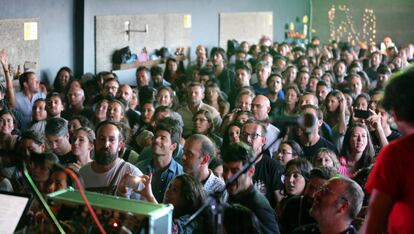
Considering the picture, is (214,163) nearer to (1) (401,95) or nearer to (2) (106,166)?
(2) (106,166)

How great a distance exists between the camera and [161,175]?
634 cm

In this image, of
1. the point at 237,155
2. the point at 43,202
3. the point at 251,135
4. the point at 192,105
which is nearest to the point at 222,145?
the point at 251,135

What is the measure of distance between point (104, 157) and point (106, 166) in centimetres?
7

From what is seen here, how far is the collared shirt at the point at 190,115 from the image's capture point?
9.03 m

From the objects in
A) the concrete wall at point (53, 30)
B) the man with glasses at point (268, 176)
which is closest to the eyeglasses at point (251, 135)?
the man with glasses at point (268, 176)

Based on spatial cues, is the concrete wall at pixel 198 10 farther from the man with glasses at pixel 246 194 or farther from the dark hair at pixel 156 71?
the man with glasses at pixel 246 194

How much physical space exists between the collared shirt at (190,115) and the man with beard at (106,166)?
2.67 metres

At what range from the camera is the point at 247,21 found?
62.1ft

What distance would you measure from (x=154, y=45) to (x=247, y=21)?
4.89 metres

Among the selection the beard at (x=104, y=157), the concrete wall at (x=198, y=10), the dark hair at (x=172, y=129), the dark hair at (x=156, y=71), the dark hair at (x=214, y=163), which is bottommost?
the dark hair at (x=214, y=163)

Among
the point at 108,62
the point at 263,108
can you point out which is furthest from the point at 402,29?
the point at 263,108

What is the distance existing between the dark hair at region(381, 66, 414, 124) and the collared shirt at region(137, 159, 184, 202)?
11.5 feet

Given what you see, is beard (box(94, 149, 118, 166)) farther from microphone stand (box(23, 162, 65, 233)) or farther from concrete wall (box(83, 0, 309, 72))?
concrete wall (box(83, 0, 309, 72))

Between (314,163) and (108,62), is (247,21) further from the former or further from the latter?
(314,163)
